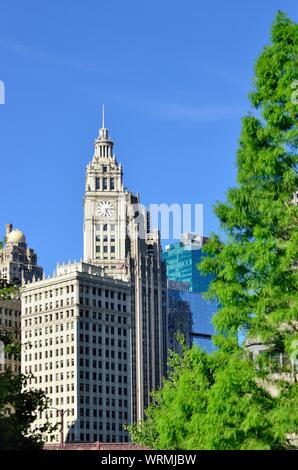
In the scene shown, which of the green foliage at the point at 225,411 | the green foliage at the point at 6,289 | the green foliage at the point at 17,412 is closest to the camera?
the green foliage at the point at 225,411

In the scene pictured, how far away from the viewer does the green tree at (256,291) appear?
111ft

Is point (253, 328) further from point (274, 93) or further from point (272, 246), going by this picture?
point (274, 93)

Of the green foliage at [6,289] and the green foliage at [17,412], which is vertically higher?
the green foliage at [6,289]

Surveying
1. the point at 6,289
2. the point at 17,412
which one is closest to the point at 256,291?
the point at 6,289

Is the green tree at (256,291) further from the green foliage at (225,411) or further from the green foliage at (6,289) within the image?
the green foliage at (6,289)

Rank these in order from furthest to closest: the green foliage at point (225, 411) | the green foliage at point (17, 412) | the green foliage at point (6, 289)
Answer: the green foliage at point (6, 289), the green foliage at point (17, 412), the green foliage at point (225, 411)

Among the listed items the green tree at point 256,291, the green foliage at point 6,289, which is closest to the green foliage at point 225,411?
the green tree at point 256,291

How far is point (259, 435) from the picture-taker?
33.4 m

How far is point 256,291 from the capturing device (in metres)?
35.8

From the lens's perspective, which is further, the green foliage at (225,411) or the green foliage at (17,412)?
the green foliage at (17,412)

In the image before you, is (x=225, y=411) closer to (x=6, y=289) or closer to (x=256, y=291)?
(x=256, y=291)
